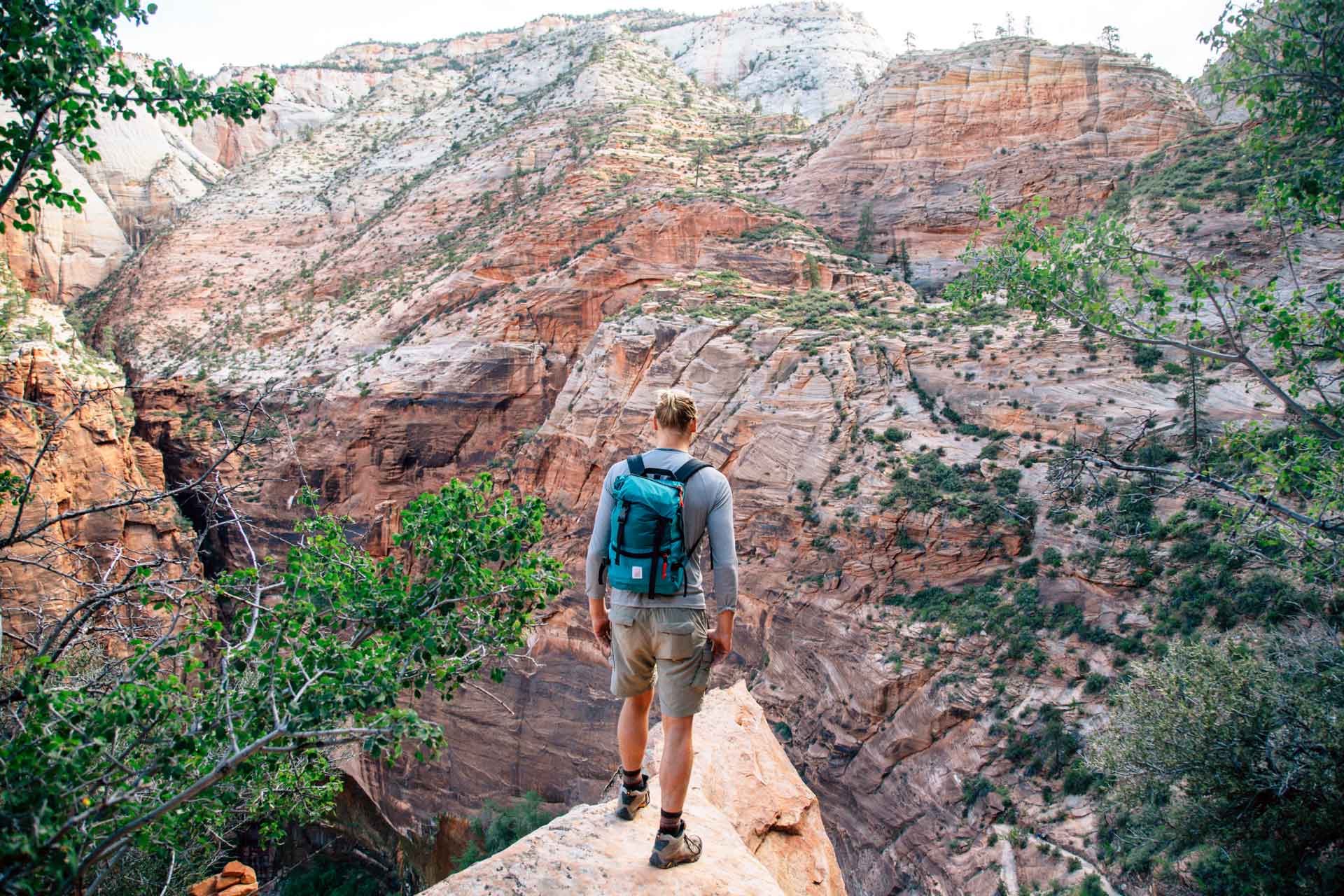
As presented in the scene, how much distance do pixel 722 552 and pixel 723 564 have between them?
0.06 meters

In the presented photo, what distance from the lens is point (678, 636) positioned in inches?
162

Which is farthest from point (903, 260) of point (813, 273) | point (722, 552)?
point (722, 552)

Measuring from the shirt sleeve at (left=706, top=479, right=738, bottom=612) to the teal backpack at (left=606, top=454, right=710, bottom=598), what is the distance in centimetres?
18

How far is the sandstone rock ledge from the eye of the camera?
164 inches

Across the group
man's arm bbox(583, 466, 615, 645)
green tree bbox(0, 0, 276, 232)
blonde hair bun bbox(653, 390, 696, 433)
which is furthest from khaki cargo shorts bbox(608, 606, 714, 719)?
green tree bbox(0, 0, 276, 232)

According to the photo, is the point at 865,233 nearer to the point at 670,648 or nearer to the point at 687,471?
the point at 687,471

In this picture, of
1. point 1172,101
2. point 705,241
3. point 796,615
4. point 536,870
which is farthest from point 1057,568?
point 1172,101

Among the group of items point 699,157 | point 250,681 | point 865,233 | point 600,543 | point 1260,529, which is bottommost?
point 250,681

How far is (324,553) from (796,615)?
44.9ft

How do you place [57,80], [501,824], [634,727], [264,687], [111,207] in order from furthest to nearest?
[111,207] → [501,824] → [634,727] → [57,80] → [264,687]

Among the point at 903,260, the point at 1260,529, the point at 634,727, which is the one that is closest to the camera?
the point at 634,727

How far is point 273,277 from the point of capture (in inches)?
1535

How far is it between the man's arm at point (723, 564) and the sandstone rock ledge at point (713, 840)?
1.42 meters

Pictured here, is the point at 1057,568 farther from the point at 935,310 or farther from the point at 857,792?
the point at 935,310
